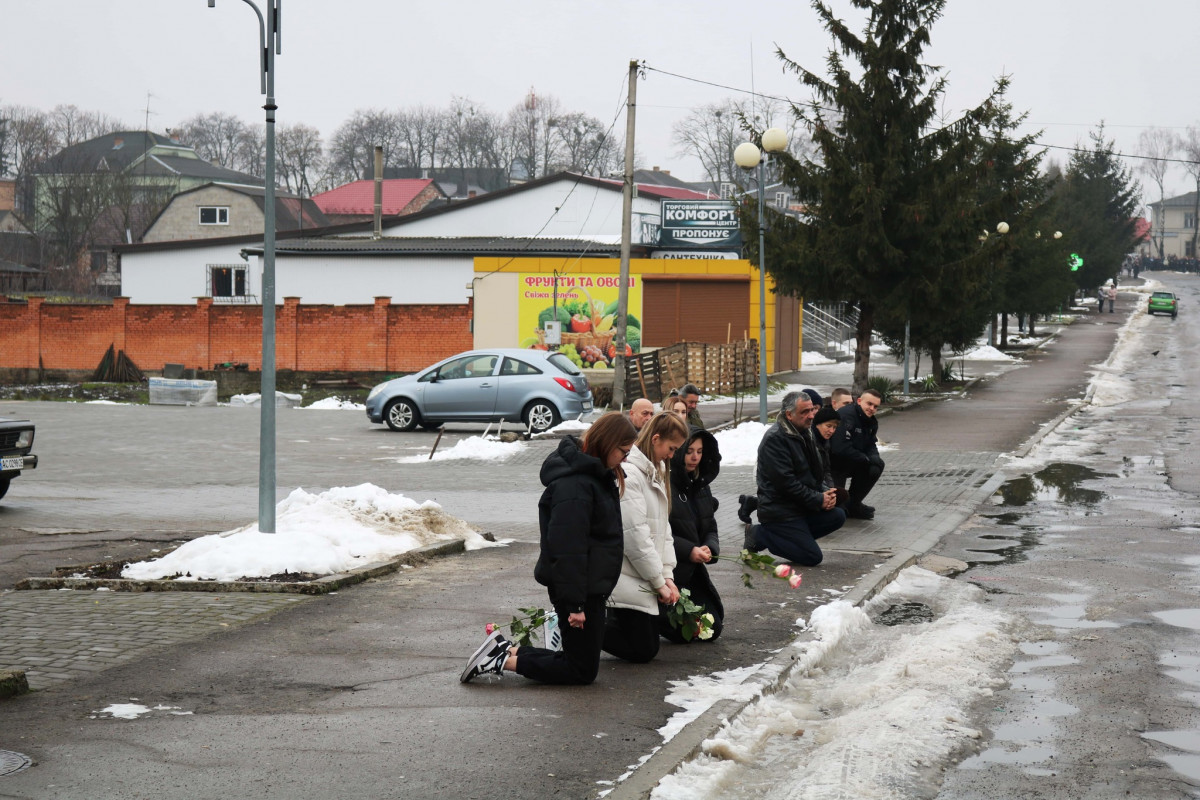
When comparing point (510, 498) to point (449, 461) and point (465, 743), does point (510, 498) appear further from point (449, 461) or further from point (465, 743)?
point (465, 743)

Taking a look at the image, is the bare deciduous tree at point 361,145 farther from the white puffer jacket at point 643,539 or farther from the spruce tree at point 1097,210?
the white puffer jacket at point 643,539

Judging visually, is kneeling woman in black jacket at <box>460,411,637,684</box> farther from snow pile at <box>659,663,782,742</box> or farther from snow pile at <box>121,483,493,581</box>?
snow pile at <box>121,483,493,581</box>

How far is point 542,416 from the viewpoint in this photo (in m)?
23.8

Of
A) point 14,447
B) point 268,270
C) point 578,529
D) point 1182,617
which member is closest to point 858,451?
point 1182,617

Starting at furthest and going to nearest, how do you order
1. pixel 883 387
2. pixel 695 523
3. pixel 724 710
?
pixel 883 387 → pixel 695 523 → pixel 724 710

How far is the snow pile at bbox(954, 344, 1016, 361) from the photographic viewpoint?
48750 mm

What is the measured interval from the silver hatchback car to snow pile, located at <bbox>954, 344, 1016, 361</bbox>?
91.2ft

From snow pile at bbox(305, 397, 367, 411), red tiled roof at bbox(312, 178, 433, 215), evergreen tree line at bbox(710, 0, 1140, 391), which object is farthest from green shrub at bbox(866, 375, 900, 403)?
red tiled roof at bbox(312, 178, 433, 215)

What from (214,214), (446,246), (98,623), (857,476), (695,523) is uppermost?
(214,214)

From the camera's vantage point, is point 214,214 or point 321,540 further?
point 214,214

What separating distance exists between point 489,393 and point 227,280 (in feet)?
104

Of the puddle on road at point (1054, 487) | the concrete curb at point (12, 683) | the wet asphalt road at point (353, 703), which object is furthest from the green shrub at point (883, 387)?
the concrete curb at point (12, 683)

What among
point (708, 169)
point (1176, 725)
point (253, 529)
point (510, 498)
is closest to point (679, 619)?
point (1176, 725)

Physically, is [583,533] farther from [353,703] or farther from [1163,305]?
[1163,305]
